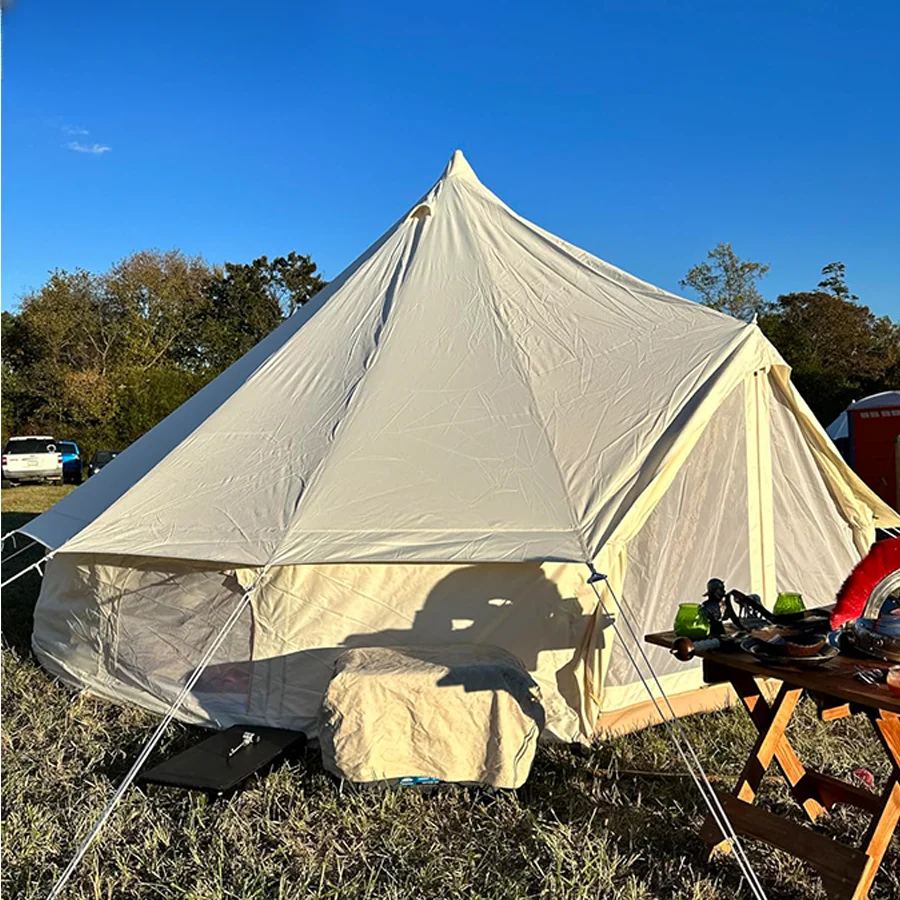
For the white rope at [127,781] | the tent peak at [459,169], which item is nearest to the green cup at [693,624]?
the white rope at [127,781]

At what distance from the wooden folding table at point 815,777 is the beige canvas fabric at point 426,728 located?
67 cm

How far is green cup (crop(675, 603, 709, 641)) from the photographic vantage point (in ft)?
9.04

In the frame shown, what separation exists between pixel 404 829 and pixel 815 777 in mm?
1479

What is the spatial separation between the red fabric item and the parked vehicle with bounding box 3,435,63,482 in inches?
752

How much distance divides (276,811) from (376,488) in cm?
135

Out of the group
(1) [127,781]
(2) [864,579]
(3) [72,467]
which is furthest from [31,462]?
(2) [864,579]

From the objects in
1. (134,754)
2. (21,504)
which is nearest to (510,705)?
(134,754)

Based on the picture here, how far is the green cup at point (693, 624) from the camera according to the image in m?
2.76

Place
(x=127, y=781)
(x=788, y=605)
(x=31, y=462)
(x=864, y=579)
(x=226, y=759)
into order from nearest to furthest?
(x=864, y=579) < (x=127, y=781) < (x=788, y=605) < (x=226, y=759) < (x=31, y=462)

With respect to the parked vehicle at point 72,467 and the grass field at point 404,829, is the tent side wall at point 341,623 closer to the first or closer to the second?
the grass field at point 404,829

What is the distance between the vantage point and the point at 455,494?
11.8ft

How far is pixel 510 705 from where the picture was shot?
310 centimetres

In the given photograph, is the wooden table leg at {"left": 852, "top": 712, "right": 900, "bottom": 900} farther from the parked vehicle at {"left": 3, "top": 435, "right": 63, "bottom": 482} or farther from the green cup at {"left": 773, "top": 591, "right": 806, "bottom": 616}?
the parked vehicle at {"left": 3, "top": 435, "right": 63, "bottom": 482}

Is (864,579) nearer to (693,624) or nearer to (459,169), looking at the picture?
(693,624)
